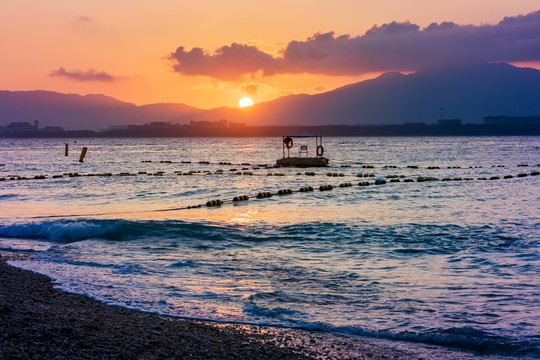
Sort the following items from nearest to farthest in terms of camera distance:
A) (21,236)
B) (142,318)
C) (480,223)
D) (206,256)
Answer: (142,318) → (206,256) → (21,236) → (480,223)

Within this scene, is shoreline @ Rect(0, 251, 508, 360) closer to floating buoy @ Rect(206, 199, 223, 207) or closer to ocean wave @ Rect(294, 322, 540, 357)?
ocean wave @ Rect(294, 322, 540, 357)

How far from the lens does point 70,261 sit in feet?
49.7

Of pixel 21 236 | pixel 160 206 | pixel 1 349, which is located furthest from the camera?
pixel 160 206

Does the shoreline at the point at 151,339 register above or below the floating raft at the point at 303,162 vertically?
below

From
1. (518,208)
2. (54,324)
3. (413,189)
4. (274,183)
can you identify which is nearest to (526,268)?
(54,324)

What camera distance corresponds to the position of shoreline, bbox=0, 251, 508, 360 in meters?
7.53

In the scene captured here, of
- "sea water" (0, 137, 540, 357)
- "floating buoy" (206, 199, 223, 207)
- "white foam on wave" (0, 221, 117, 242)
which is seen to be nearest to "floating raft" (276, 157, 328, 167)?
"sea water" (0, 137, 540, 357)

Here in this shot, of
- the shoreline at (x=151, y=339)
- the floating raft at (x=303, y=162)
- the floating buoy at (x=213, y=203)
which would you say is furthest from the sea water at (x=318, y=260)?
the floating raft at (x=303, y=162)

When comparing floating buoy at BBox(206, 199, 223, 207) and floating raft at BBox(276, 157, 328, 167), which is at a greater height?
floating raft at BBox(276, 157, 328, 167)

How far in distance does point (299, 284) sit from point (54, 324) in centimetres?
572

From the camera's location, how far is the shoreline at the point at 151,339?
7527mm

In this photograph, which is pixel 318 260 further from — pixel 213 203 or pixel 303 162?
pixel 303 162

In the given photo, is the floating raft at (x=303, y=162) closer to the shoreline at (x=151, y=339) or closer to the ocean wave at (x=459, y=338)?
the shoreline at (x=151, y=339)

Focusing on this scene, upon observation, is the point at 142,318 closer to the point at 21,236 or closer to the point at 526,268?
the point at 526,268
